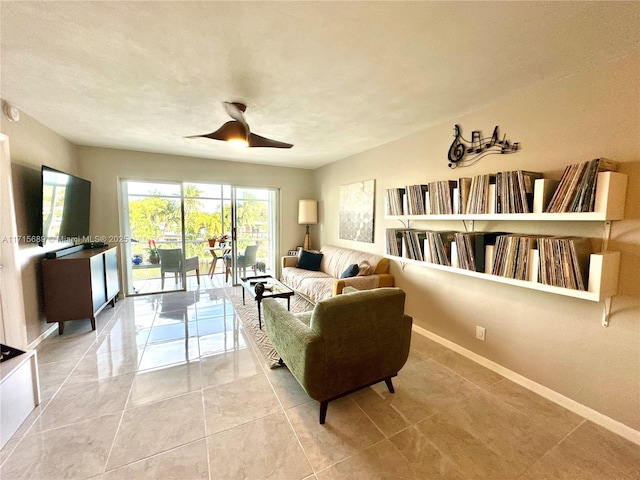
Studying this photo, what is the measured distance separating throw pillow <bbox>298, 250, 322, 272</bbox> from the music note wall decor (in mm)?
2700

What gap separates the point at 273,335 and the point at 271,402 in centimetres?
46

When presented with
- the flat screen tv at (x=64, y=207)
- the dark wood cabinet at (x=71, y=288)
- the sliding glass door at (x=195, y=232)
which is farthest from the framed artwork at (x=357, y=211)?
the flat screen tv at (x=64, y=207)

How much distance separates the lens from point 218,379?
216cm

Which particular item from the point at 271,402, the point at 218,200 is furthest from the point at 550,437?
the point at 218,200

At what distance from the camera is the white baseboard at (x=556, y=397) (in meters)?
1.65

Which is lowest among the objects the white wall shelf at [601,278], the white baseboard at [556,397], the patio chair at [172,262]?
the white baseboard at [556,397]

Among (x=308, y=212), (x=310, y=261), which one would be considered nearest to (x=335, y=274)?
(x=310, y=261)

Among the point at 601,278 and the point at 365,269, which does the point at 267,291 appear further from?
the point at 601,278

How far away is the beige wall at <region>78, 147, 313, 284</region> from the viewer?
395cm

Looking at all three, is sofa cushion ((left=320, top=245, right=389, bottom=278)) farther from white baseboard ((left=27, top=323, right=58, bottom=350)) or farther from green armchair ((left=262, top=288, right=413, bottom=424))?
white baseboard ((left=27, top=323, right=58, bottom=350))

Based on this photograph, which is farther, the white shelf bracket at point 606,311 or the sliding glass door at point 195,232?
the sliding glass door at point 195,232

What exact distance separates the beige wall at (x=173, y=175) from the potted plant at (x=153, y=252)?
1.63 feet

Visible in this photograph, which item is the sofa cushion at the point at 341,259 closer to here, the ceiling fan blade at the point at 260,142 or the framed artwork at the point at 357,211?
the framed artwork at the point at 357,211

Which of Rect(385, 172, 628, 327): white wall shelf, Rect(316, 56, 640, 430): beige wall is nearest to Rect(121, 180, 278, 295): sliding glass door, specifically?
Rect(316, 56, 640, 430): beige wall
